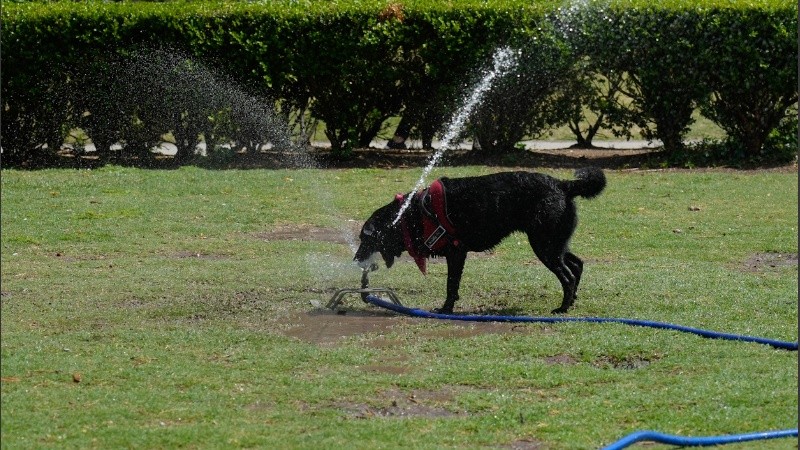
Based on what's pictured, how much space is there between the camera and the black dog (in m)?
8.25

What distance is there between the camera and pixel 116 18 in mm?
15156

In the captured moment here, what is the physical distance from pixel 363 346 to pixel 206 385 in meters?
1.30

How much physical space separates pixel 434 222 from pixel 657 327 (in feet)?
5.61

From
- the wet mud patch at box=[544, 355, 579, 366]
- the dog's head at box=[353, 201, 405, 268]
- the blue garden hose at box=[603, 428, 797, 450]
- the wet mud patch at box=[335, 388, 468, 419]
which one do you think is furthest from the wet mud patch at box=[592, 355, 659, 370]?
the dog's head at box=[353, 201, 405, 268]

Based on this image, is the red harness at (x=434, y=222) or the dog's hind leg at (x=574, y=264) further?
the dog's hind leg at (x=574, y=264)

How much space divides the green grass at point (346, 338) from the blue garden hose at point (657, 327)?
0.34 ft

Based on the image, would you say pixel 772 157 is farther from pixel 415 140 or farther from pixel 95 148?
pixel 95 148

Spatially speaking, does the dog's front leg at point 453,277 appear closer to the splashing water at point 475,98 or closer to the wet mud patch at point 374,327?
the wet mud patch at point 374,327

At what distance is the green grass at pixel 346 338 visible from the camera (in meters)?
5.77

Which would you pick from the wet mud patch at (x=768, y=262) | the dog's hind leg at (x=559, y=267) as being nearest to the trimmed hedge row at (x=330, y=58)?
the wet mud patch at (x=768, y=262)

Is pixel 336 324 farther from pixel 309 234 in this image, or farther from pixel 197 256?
pixel 309 234

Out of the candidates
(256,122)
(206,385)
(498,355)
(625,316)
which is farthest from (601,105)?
(206,385)

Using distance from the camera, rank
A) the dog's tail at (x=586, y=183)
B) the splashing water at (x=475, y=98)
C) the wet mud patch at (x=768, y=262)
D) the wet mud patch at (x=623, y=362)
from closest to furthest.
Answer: the wet mud patch at (x=623, y=362) → the dog's tail at (x=586, y=183) → the wet mud patch at (x=768, y=262) → the splashing water at (x=475, y=98)

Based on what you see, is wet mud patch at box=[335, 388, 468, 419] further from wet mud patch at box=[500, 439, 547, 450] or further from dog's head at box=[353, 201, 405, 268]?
dog's head at box=[353, 201, 405, 268]
